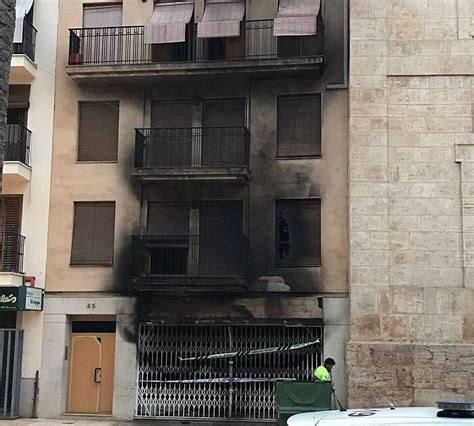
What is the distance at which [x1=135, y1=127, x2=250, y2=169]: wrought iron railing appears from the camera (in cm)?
2088

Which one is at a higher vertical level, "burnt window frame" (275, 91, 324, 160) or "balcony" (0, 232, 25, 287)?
"burnt window frame" (275, 91, 324, 160)

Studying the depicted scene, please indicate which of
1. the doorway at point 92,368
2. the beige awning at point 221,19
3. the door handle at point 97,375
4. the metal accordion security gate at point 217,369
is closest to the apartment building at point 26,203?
the doorway at point 92,368

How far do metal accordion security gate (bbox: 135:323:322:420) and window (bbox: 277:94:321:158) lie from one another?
4728 mm

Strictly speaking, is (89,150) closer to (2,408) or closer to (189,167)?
(189,167)

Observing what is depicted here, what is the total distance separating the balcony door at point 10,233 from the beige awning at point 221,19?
23.1ft

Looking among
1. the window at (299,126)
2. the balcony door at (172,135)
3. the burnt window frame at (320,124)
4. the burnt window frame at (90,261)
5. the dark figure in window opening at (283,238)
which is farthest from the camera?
the burnt window frame at (90,261)

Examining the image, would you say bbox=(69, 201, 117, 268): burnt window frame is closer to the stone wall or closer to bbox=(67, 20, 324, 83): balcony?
bbox=(67, 20, 324, 83): balcony

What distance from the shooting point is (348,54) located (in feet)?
68.8

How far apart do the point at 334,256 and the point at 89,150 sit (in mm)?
7516

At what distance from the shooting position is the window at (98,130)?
71.8ft

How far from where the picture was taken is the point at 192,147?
21125 millimetres

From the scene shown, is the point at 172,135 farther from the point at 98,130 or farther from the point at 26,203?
the point at 26,203

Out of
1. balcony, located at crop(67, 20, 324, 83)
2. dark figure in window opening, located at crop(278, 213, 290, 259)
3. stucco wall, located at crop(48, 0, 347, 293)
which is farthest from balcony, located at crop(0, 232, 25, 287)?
dark figure in window opening, located at crop(278, 213, 290, 259)

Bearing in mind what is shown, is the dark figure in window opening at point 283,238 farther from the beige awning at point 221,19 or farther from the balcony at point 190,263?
the beige awning at point 221,19
